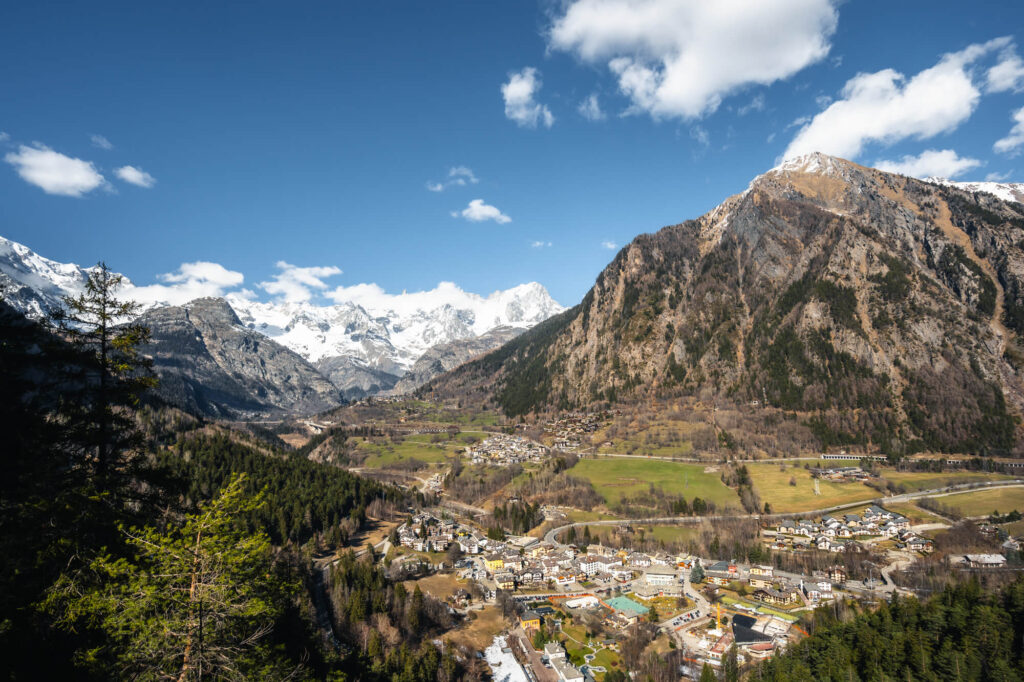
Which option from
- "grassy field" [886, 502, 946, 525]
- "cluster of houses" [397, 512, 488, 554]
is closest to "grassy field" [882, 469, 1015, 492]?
"grassy field" [886, 502, 946, 525]

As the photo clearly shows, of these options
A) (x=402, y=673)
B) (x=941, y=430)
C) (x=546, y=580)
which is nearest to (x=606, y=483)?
(x=546, y=580)

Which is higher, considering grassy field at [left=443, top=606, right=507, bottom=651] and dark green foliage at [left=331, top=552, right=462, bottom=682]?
dark green foliage at [left=331, top=552, right=462, bottom=682]

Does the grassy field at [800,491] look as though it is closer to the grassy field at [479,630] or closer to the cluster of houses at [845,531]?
the cluster of houses at [845,531]

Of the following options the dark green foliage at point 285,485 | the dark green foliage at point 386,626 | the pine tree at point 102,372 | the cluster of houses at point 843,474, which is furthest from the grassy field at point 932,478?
the pine tree at point 102,372

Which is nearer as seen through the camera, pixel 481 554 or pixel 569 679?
pixel 569 679

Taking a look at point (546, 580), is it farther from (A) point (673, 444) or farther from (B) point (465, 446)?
(B) point (465, 446)

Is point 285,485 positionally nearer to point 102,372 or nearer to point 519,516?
point 519,516

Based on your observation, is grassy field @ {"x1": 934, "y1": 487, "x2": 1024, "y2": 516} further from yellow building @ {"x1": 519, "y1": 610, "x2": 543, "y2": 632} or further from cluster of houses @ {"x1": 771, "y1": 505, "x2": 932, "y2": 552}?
yellow building @ {"x1": 519, "y1": 610, "x2": 543, "y2": 632}
